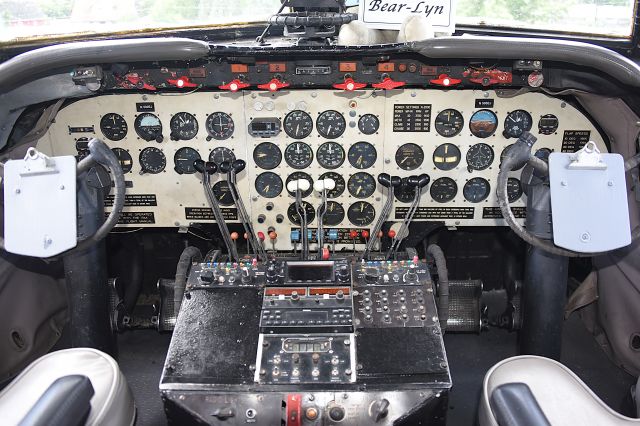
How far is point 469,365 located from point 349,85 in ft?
5.53

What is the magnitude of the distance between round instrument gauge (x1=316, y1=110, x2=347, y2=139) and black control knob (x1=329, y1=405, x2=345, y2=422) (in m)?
1.55

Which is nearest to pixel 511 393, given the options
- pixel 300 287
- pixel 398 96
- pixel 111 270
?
pixel 300 287

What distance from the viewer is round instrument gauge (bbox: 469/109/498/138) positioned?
3.06 metres

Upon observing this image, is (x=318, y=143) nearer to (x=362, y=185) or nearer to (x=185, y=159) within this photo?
(x=362, y=185)

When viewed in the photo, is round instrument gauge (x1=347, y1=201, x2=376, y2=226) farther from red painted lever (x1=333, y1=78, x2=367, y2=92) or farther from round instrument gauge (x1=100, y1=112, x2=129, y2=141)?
round instrument gauge (x1=100, y1=112, x2=129, y2=141)

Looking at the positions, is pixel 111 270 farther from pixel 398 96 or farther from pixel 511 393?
pixel 511 393

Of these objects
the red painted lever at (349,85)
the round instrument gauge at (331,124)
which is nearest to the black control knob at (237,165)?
the round instrument gauge at (331,124)

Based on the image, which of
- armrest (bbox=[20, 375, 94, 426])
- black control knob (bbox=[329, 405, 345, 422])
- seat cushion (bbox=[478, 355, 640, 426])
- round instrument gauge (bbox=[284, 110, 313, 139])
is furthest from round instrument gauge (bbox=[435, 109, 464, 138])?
armrest (bbox=[20, 375, 94, 426])

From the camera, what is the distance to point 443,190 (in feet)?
10.7

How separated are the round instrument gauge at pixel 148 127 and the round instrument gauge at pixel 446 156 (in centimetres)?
155

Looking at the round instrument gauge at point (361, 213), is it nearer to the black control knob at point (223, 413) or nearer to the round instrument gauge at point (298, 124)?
the round instrument gauge at point (298, 124)

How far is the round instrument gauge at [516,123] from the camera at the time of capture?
3055 mm

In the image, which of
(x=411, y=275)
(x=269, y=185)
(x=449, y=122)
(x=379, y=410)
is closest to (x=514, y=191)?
(x=449, y=122)

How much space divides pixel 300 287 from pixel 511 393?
1.12 meters
